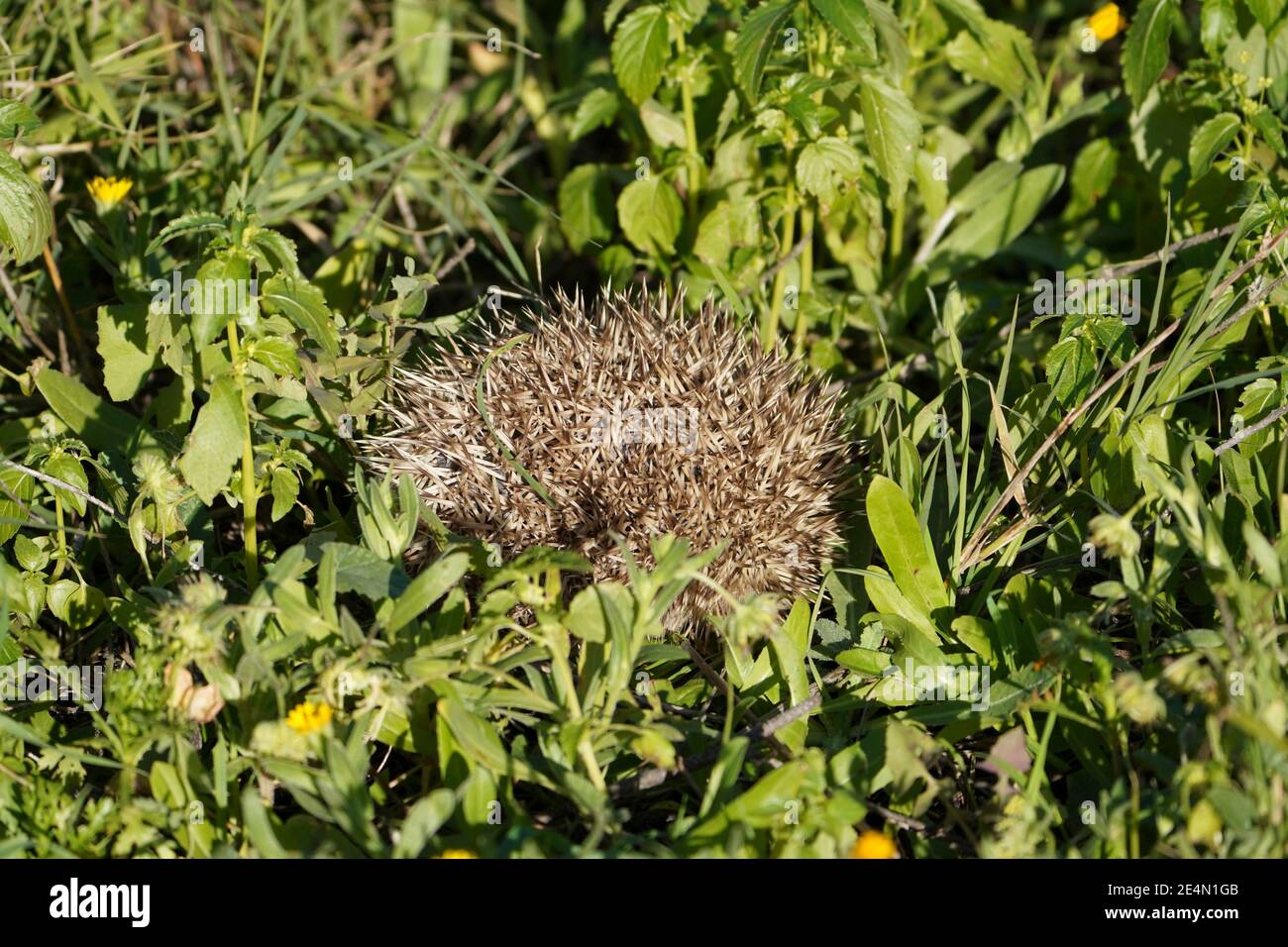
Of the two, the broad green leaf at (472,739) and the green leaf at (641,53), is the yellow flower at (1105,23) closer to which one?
the green leaf at (641,53)

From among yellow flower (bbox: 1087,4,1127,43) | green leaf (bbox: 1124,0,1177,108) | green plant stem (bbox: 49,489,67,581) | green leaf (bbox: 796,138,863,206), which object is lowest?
green plant stem (bbox: 49,489,67,581)

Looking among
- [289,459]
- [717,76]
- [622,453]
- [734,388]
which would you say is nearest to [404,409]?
[289,459]

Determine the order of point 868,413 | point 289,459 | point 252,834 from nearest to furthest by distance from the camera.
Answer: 1. point 252,834
2. point 289,459
3. point 868,413

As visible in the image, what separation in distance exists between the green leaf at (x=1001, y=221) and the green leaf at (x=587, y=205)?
1389 mm

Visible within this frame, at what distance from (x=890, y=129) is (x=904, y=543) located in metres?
1.54

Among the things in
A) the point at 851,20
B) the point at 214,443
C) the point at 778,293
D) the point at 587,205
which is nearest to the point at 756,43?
the point at 851,20

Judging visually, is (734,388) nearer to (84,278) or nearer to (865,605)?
(865,605)

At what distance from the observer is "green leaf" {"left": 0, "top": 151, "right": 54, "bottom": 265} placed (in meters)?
3.77

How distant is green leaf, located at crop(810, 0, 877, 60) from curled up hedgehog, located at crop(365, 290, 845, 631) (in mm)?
1081

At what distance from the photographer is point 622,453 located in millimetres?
3543

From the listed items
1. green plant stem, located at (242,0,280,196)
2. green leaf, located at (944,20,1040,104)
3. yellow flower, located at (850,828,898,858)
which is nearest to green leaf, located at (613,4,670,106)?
green leaf, located at (944,20,1040,104)

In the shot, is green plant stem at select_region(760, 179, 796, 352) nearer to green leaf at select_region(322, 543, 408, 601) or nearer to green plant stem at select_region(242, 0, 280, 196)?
green leaf at select_region(322, 543, 408, 601)

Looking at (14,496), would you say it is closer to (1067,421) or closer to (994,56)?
(1067,421)

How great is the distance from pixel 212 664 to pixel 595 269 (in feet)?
10.2
